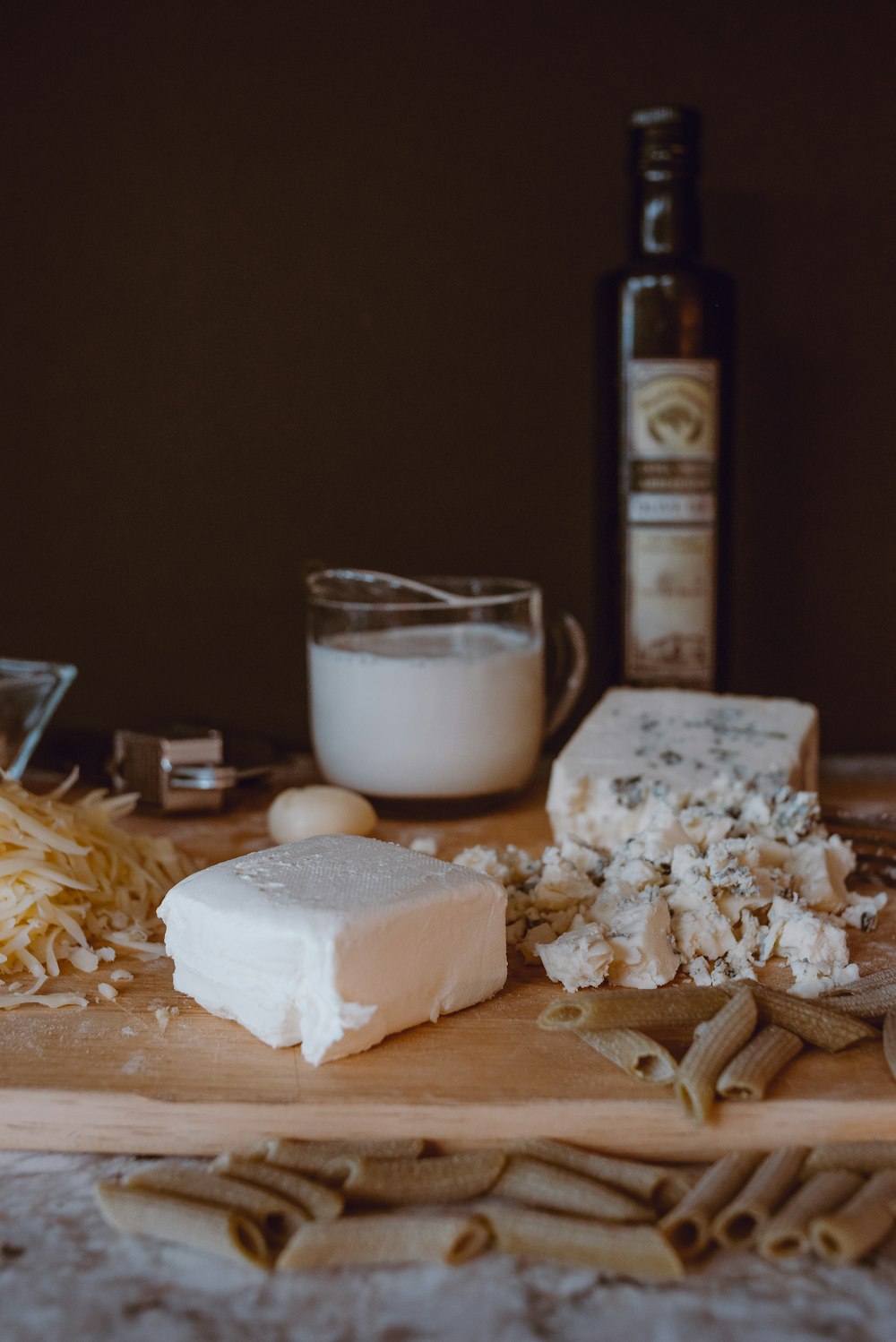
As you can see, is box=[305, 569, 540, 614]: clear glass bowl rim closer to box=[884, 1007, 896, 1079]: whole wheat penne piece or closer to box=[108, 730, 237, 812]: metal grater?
box=[108, 730, 237, 812]: metal grater

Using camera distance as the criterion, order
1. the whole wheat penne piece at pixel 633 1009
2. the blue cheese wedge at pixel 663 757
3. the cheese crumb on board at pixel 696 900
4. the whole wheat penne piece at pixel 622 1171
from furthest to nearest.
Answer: the blue cheese wedge at pixel 663 757 → the cheese crumb on board at pixel 696 900 → the whole wheat penne piece at pixel 633 1009 → the whole wheat penne piece at pixel 622 1171

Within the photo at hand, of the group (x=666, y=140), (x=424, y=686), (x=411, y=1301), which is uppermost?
(x=666, y=140)

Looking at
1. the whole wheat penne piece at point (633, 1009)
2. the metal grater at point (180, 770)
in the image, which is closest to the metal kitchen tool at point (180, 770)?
the metal grater at point (180, 770)

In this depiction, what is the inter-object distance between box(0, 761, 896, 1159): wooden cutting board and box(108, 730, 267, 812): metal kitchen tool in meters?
0.57

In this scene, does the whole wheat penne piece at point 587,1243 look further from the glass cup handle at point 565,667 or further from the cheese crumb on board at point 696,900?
the glass cup handle at point 565,667

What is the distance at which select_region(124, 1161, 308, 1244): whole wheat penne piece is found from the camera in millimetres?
778

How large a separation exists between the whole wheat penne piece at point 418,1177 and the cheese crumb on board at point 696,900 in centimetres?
22

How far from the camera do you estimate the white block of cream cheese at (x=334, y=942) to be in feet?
2.96

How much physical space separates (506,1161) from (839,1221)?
21 centimetres

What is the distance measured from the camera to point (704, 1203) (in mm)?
773

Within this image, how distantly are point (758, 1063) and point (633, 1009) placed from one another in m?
0.10

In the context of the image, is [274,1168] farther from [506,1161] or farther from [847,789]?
[847,789]

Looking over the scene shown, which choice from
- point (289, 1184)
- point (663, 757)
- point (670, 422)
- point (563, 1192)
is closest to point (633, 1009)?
point (563, 1192)

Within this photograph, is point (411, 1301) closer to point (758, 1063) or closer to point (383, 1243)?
point (383, 1243)
